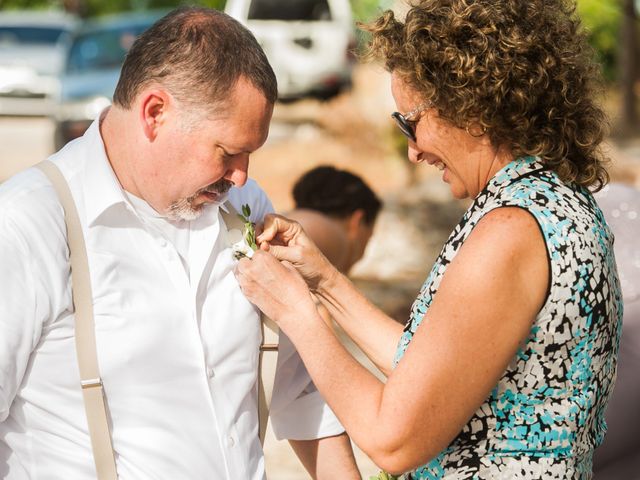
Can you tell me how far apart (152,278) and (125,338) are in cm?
18

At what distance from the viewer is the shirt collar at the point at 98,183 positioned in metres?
2.31

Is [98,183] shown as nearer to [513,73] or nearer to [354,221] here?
[513,73]

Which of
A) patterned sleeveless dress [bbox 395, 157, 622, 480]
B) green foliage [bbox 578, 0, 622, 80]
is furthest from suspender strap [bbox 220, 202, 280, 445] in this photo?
green foliage [bbox 578, 0, 622, 80]

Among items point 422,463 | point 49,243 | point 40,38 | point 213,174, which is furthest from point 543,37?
point 40,38

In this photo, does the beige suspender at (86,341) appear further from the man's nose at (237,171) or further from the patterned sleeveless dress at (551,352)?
the patterned sleeveless dress at (551,352)

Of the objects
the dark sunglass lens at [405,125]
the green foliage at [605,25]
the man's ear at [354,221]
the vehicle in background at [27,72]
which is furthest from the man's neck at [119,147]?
the vehicle in background at [27,72]

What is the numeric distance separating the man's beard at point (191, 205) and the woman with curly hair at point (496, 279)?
21 centimetres

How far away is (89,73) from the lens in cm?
1252

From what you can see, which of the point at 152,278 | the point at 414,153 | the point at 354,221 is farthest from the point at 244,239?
the point at 354,221

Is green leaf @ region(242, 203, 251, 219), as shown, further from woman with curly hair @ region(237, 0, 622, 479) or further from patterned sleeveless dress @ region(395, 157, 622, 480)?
patterned sleeveless dress @ region(395, 157, 622, 480)

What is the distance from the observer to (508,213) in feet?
7.06

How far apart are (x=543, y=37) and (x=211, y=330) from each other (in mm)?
1094

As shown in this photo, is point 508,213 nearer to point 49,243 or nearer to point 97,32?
point 49,243

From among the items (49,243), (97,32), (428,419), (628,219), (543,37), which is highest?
(543,37)
